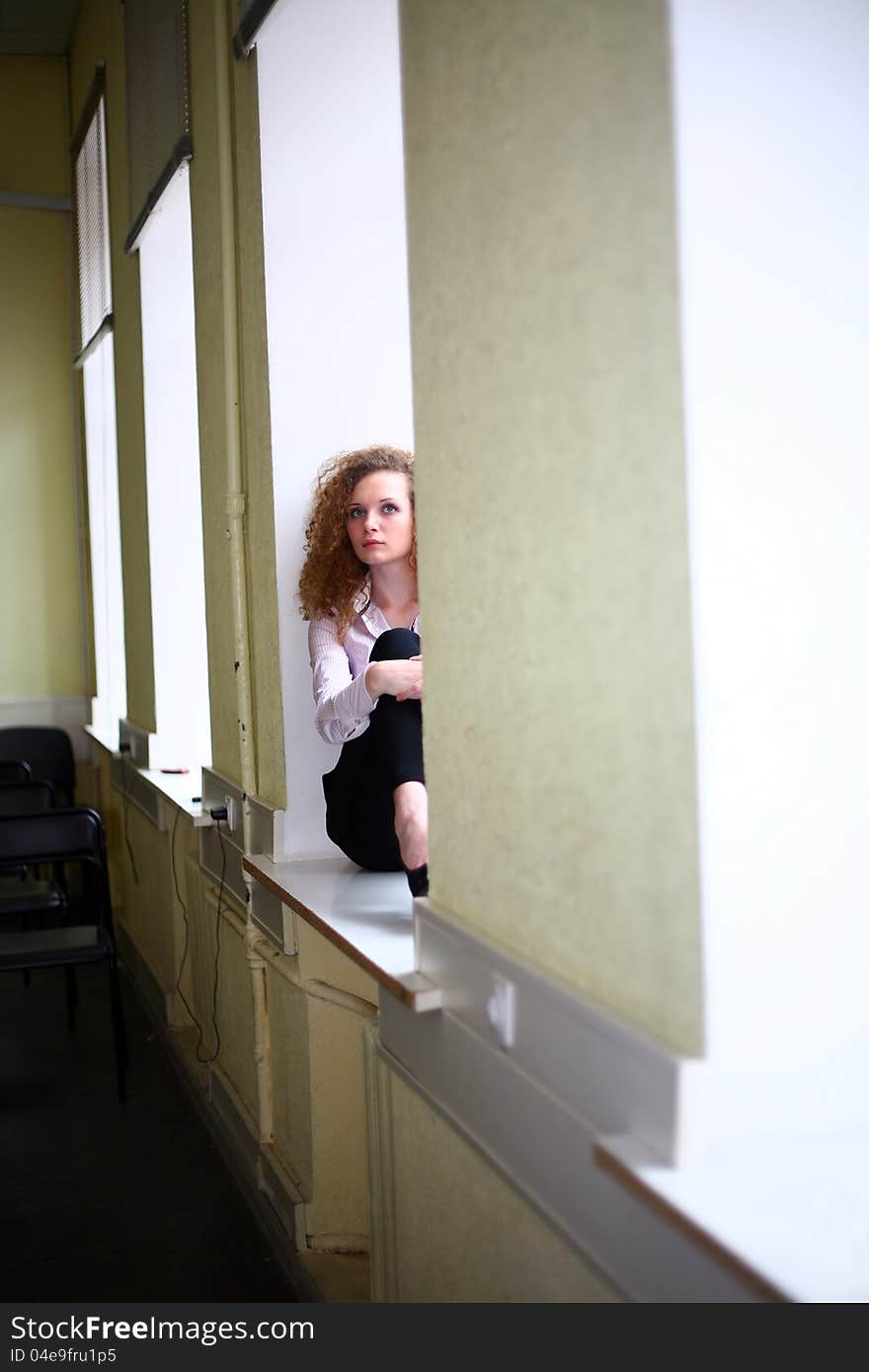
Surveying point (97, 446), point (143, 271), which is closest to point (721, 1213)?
point (143, 271)

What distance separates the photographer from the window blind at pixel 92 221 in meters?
4.98

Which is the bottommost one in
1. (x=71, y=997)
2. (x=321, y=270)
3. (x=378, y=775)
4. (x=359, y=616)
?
(x=71, y=997)

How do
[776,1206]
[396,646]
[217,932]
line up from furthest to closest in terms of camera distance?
[217,932] < [396,646] < [776,1206]

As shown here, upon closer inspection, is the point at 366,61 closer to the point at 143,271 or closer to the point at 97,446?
the point at 143,271

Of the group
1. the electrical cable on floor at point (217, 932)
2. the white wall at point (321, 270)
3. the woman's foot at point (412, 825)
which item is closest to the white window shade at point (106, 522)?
the electrical cable on floor at point (217, 932)

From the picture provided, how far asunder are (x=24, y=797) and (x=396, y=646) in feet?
8.85

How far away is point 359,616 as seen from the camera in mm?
2643

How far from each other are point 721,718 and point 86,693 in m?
5.82

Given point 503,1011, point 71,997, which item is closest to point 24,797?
point 71,997

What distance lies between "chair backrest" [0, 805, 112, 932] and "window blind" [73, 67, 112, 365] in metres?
2.06

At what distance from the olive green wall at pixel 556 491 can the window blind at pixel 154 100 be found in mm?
1745

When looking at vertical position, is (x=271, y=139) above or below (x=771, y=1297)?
above

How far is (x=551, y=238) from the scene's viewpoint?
1.31m

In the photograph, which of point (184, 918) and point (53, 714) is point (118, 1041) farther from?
point (53, 714)
